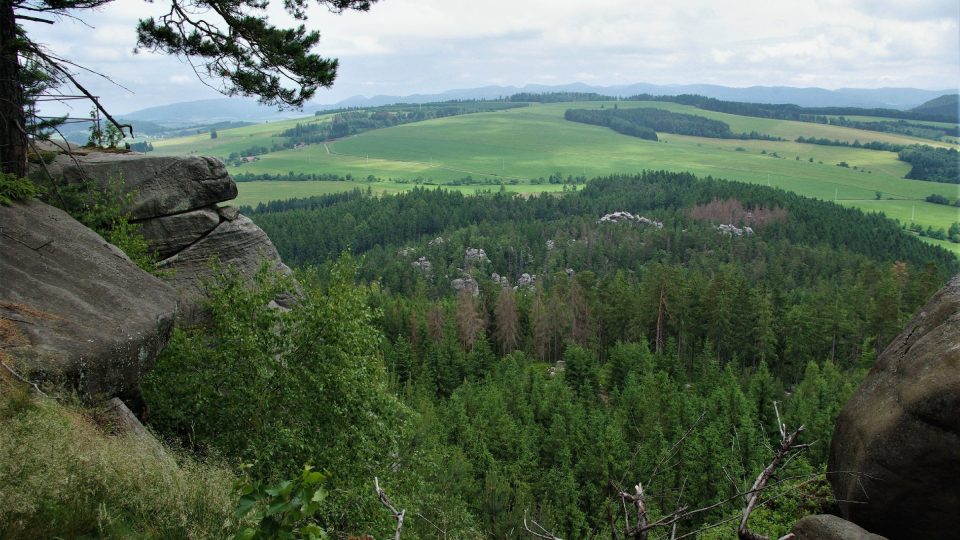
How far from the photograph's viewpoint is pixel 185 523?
362 inches

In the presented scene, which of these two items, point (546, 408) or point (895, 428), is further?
point (546, 408)

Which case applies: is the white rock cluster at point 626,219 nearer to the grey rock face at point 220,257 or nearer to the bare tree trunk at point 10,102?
the grey rock face at point 220,257

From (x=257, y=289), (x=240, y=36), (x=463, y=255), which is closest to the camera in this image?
(x=240, y=36)

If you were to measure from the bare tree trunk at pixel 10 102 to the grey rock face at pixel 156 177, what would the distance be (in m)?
2.72

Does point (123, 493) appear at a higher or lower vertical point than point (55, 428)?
lower

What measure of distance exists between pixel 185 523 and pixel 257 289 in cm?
1403

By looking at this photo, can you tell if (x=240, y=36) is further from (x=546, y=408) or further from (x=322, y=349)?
(x=546, y=408)

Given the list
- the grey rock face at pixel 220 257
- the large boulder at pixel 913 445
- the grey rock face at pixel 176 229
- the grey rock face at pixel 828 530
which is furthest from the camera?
the grey rock face at pixel 176 229

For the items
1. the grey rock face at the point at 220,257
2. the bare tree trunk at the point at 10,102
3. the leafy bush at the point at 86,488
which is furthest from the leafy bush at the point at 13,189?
the leafy bush at the point at 86,488

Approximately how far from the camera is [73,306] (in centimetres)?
1512

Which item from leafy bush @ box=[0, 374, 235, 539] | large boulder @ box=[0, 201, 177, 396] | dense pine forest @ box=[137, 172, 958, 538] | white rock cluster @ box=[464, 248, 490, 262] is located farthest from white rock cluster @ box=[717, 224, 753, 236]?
leafy bush @ box=[0, 374, 235, 539]

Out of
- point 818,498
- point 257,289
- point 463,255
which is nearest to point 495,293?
point 463,255

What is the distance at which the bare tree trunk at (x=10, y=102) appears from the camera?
57.7 feet

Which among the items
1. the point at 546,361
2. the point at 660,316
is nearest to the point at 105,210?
the point at 660,316
